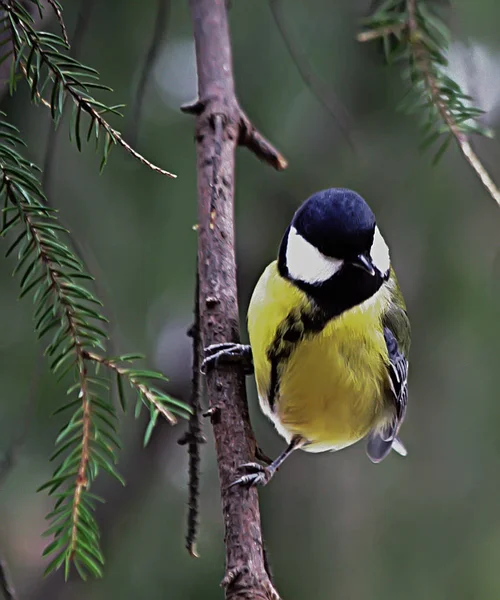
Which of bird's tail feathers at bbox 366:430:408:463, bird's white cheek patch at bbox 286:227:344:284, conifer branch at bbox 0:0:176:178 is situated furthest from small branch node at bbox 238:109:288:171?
bird's tail feathers at bbox 366:430:408:463

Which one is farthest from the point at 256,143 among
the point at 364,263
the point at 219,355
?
the point at 219,355

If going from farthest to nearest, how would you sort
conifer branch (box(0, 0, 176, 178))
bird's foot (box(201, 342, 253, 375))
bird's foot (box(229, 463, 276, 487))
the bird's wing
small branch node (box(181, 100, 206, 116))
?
the bird's wing, small branch node (box(181, 100, 206, 116)), bird's foot (box(201, 342, 253, 375)), bird's foot (box(229, 463, 276, 487)), conifer branch (box(0, 0, 176, 178))

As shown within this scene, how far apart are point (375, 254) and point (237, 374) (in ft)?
1.24

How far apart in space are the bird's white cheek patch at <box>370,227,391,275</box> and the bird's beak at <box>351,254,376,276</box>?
0.16ft

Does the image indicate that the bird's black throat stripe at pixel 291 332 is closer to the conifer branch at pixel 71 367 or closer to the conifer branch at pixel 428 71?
the conifer branch at pixel 428 71

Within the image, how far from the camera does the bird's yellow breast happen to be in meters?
1.05

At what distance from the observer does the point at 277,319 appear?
105cm

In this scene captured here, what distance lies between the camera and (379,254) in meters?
1.16

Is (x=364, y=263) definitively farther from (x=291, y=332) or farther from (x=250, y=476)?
(x=250, y=476)

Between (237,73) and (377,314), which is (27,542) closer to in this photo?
(377,314)

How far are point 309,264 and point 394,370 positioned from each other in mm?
259

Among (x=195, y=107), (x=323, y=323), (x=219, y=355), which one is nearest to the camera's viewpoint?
(x=219, y=355)

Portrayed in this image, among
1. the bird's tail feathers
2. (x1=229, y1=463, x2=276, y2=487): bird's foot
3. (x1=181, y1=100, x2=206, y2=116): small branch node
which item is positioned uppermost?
(x1=181, y1=100, x2=206, y2=116): small branch node

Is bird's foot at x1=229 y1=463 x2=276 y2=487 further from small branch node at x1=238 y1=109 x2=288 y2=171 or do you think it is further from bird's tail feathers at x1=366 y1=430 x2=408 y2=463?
bird's tail feathers at x1=366 y1=430 x2=408 y2=463
